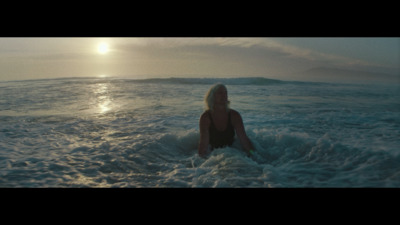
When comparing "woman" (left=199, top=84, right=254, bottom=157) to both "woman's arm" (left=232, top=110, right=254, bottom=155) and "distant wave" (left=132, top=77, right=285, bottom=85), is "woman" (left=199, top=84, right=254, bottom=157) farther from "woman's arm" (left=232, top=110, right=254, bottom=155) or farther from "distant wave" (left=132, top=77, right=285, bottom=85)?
"distant wave" (left=132, top=77, right=285, bottom=85)

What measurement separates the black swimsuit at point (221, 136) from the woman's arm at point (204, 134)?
8 centimetres

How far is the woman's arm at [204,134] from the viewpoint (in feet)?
14.3

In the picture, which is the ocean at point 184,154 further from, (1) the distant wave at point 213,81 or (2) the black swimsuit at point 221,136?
(1) the distant wave at point 213,81

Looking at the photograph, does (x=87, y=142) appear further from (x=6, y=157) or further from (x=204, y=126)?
(x=204, y=126)

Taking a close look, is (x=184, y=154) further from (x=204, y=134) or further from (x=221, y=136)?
(x=221, y=136)

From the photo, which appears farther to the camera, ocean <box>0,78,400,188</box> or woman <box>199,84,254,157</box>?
woman <box>199,84,254,157</box>

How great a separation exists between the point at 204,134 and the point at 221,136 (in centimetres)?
32

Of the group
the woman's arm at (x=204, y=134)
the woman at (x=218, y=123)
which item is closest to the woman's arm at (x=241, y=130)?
the woman at (x=218, y=123)

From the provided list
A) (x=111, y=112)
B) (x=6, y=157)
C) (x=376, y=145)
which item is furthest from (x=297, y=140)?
(x=111, y=112)

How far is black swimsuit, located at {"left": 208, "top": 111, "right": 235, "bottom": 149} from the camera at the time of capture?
4.45 meters

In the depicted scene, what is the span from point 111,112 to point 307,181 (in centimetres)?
774

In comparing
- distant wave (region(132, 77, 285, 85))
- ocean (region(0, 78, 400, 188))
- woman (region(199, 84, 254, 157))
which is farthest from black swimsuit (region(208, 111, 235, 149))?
distant wave (region(132, 77, 285, 85))

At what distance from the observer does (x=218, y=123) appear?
14.6 feet

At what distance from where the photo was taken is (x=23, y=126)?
7141mm
